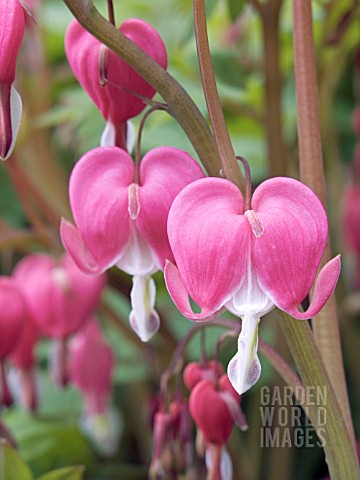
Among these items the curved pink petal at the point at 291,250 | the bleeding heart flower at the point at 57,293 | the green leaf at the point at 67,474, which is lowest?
the green leaf at the point at 67,474

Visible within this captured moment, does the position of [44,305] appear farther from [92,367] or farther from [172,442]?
[172,442]

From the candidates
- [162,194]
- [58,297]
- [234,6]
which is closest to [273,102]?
[234,6]

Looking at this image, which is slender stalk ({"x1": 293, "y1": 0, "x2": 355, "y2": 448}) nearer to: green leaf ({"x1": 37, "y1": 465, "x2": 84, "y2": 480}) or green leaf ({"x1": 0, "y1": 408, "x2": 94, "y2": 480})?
green leaf ({"x1": 37, "y1": 465, "x2": 84, "y2": 480})

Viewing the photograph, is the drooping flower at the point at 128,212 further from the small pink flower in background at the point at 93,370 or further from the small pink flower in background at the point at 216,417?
the small pink flower in background at the point at 93,370

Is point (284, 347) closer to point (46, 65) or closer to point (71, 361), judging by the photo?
point (71, 361)

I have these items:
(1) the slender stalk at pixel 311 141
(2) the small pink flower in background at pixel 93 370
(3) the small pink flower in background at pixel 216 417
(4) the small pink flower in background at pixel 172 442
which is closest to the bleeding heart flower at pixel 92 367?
(2) the small pink flower in background at pixel 93 370

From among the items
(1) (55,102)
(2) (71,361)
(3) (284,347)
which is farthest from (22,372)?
(1) (55,102)
